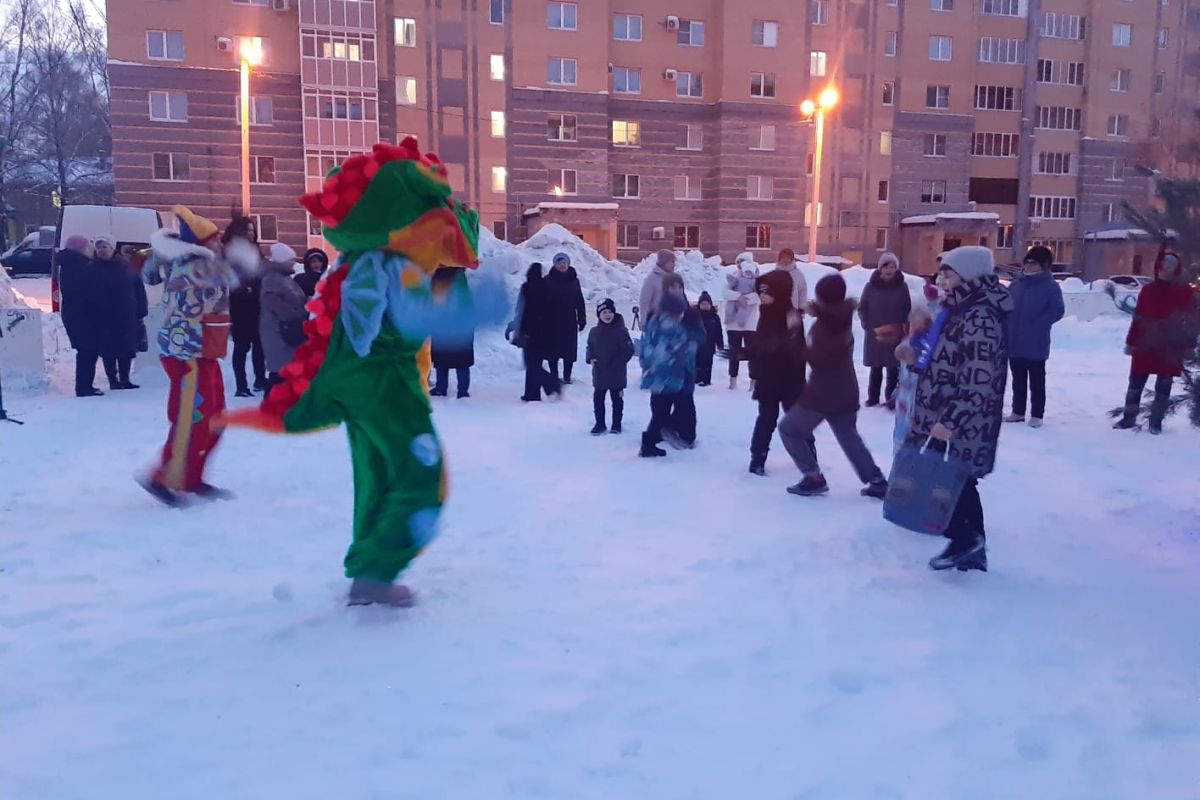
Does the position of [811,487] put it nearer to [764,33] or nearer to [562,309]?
[562,309]

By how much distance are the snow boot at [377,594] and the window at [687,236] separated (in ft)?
125

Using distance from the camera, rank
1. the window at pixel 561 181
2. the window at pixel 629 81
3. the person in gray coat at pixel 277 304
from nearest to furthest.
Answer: the person in gray coat at pixel 277 304 < the window at pixel 561 181 < the window at pixel 629 81

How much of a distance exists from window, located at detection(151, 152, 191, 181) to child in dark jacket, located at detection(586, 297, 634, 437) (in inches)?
1242

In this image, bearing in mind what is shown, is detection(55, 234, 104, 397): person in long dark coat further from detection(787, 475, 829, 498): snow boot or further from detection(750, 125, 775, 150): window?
detection(750, 125, 775, 150): window

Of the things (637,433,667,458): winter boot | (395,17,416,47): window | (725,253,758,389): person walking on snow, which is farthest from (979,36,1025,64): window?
(637,433,667,458): winter boot

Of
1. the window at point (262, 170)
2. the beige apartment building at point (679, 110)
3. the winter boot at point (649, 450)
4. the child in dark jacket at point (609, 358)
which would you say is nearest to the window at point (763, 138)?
the beige apartment building at point (679, 110)

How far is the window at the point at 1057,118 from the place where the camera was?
4681 centimetres

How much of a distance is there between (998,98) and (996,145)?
2306mm

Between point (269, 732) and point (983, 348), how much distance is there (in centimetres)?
361

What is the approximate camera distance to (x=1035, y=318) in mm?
9062

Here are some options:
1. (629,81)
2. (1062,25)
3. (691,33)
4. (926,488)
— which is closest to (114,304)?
(926,488)

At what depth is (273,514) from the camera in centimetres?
577

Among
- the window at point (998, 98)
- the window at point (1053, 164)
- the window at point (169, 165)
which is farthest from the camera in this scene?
the window at point (1053, 164)

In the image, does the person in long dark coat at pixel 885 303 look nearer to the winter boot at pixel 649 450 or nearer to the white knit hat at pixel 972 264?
the winter boot at pixel 649 450
